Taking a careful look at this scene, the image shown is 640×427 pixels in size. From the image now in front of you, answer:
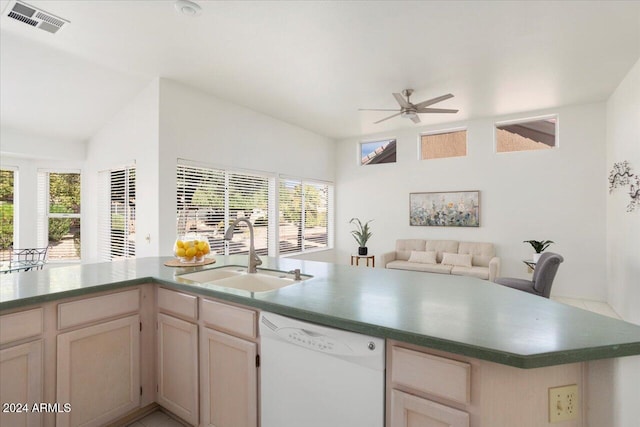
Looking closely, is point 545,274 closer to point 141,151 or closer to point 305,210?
point 305,210

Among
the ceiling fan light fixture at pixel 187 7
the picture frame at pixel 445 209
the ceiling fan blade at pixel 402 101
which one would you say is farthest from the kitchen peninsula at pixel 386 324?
the picture frame at pixel 445 209

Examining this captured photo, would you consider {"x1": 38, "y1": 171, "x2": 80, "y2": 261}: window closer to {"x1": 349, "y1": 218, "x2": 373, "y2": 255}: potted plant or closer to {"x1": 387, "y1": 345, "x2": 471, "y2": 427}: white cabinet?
{"x1": 349, "y1": 218, "x2": 373, "y2": 255}: potted plant

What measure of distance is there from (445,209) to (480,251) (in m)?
0.94

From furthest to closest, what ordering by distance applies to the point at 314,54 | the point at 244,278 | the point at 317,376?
the point at 314,54 → the point at 244,278 → the point at 317,376

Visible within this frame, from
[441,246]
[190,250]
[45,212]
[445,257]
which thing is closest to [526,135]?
[441,246]

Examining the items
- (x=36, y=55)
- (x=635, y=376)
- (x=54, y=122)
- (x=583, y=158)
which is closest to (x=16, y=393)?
(x=635, y=376)

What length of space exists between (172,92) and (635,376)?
450 centimetres

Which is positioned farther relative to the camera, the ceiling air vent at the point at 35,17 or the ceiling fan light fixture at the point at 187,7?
the ceiling air vent at the point at 35,17

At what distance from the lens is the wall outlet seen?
1016 millimetres

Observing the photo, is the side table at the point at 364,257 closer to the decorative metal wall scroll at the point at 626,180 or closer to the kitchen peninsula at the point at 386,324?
the decorative metal wall scroll at the point at 626,180

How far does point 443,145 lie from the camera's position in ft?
19.5

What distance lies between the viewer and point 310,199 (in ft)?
21.5

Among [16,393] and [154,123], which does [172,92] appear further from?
[16,393]

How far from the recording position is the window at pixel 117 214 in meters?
4.21
